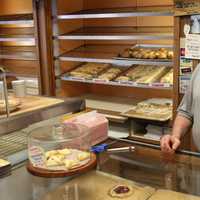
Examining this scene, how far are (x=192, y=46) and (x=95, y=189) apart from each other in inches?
59.2

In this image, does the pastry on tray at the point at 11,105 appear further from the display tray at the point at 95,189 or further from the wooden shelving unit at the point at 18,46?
the wooden shelving unit at the point at 18,46

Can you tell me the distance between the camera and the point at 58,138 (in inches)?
53.8

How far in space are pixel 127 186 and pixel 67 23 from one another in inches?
101

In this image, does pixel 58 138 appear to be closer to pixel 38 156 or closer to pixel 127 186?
pixel 38 156

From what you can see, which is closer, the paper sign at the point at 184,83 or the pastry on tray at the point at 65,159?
the pastry on tray at the point at 65,159

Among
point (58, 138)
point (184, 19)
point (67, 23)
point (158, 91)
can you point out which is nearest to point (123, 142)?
point (58, 138)

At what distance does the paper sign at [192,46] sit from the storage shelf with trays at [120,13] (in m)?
0.26

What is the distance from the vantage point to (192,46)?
231cm

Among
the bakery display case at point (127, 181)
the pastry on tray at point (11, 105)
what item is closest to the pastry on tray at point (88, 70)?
the pastry on tray at point (11, 105)

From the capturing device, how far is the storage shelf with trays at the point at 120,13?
2552 mm

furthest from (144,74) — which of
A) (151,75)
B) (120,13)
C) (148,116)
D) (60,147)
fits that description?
(60,147)

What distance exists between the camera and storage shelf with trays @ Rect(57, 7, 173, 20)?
8.37 ft

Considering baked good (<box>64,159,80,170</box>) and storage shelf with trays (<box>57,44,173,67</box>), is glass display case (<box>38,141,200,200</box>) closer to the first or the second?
baked good (<box>64,159,80,170</box>)

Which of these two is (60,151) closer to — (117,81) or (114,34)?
(117,81)
